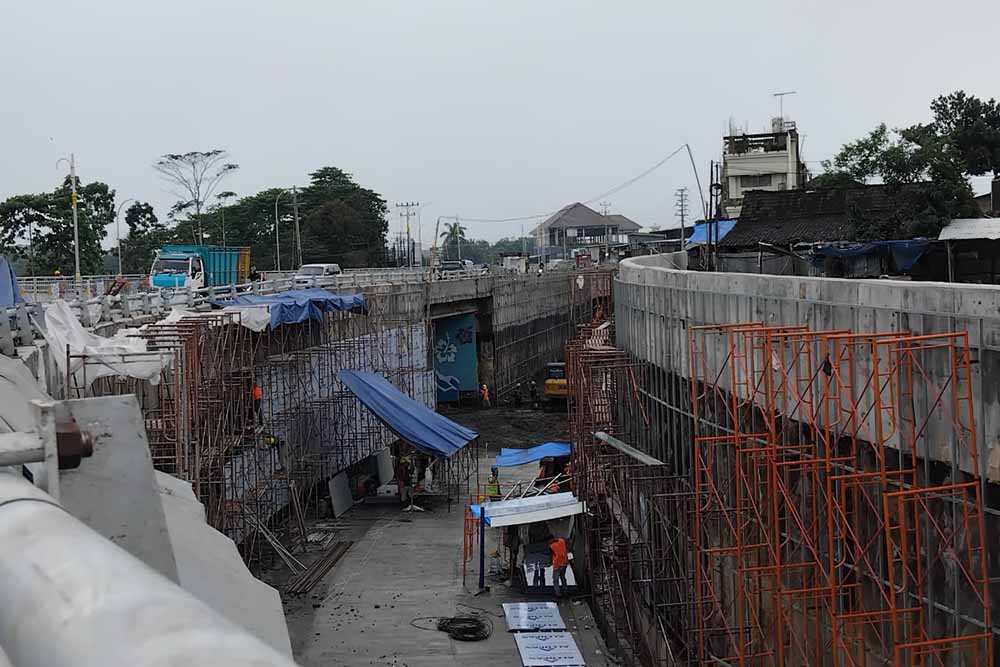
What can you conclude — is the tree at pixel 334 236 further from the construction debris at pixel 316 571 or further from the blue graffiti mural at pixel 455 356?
the construction debris at pixel 316 571

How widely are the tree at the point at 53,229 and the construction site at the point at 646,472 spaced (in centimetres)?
1963

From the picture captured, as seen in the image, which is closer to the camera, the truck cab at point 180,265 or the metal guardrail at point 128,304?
the metal guardrail at point 128,304

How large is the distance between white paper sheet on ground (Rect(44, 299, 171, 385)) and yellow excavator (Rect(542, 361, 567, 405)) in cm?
3001

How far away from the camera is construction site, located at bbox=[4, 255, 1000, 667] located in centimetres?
962

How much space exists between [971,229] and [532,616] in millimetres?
16497

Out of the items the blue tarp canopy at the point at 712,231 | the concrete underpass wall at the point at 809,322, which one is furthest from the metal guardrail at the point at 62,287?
the blue tarp canopy at the point at 712,231

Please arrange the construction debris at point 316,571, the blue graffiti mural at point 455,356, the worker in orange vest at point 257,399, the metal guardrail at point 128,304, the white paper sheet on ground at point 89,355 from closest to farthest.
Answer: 1. the metal guardrail at point 128,304
2. the white paper sheet on ground at point 89,355
3. the construction debris at point 316,571
4. the worker in orange vest at point 257,399
5. the blue graffiti mural at point 455,356

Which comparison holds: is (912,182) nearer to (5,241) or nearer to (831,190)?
(831,190)

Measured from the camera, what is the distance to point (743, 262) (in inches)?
1184

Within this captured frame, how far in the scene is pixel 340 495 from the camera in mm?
26219

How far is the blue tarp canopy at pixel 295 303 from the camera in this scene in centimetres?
2289

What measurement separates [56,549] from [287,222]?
8474 centimetres

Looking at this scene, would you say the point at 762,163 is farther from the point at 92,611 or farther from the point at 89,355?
the point at 92,611

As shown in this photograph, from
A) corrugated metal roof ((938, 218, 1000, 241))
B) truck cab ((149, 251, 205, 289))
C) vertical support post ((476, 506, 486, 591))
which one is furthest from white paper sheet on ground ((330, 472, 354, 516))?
corrugated metal roof ((938, 218, 1000, 241))
